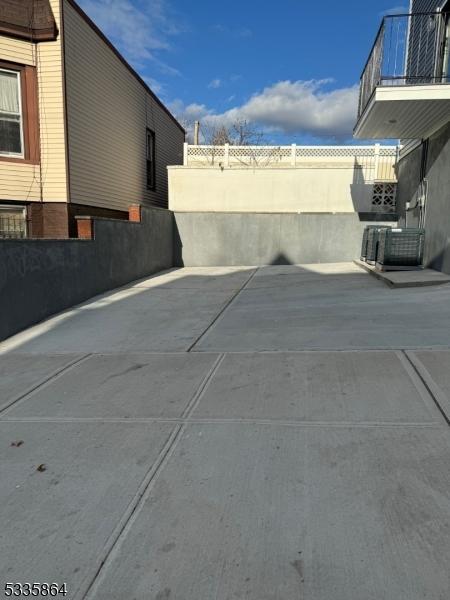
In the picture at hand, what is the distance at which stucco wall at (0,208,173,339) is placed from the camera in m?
6.52

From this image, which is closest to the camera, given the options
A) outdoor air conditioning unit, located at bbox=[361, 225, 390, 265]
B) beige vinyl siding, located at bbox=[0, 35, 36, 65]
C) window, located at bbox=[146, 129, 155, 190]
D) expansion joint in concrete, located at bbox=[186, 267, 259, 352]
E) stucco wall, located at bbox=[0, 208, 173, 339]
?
expansion joint in concrete, located at bbox=[186, 267, 259, 352]

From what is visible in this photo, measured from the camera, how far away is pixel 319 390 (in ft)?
12.7

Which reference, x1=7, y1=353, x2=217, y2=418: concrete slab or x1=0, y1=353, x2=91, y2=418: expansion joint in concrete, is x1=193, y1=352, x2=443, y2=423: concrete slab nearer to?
x1=7, y1=353, x2=217, y2=418: concrete slab

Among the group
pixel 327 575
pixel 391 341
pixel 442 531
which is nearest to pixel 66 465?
pixel 327 575

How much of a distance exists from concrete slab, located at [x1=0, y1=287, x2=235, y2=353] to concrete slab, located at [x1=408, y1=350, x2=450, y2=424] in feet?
8.60

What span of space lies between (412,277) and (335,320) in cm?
322

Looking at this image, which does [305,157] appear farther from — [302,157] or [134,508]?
[134,508]

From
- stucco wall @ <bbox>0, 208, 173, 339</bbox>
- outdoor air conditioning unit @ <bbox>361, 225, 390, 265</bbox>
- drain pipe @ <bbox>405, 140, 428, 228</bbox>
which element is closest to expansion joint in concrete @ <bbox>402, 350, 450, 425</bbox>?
stucco wall @ <bbox>0, 208, 173, 339</bbox>

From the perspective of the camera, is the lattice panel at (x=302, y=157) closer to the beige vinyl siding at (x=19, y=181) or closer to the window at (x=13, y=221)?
the beige vinyl siding at (x=19, y=181)

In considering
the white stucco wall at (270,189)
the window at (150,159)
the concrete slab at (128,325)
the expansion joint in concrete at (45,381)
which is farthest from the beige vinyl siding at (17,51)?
the expansion joint in concrete at (45,381)

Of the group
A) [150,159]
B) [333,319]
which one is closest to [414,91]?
[333,319]

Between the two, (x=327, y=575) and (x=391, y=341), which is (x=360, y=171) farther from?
(x=327, y=575)

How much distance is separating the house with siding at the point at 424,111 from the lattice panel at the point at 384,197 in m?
2.52

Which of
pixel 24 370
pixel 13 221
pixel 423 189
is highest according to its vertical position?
pixel 423 189
